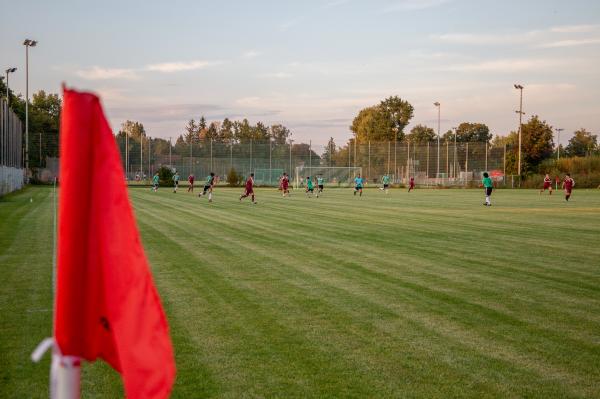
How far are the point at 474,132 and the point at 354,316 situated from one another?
136 meters

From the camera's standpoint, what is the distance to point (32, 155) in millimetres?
67062

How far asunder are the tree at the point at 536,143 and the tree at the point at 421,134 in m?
39.6

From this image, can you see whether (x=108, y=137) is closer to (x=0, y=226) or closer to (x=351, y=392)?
(x=351, y=392)

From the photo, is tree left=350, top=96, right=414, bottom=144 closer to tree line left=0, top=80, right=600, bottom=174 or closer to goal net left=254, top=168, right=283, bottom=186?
tree line left=0, top=80, right=600, bottom=174

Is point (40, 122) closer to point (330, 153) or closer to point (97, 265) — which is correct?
point (330, 153)

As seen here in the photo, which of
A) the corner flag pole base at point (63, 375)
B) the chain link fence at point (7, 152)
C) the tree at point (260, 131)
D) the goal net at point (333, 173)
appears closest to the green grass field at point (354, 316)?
the corner flag pole base at point (63, 375)

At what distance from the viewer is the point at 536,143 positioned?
8394cm

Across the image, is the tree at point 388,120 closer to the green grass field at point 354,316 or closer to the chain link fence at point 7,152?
the chain link fence at point 7,152

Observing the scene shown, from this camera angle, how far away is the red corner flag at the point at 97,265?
1.75 meters

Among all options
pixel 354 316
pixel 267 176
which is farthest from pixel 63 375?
pixel 267 176

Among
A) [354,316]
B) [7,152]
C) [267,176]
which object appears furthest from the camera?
[267,176]

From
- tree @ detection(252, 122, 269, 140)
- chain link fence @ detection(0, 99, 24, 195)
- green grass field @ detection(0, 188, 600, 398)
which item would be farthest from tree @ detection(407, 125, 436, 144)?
green grass field @ detection(0, 188, 600, 398)

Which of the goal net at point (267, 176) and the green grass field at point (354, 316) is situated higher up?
the goal net at point (267, 176)

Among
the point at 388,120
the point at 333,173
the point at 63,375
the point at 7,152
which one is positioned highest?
the point at 388,120
